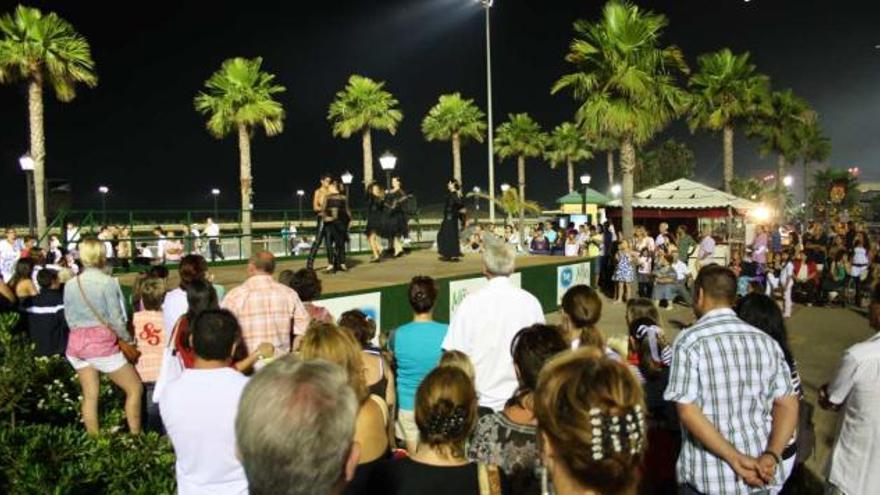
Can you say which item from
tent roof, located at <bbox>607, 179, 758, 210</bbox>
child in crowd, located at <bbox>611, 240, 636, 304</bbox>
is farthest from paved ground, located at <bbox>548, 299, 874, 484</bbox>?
tent roof, located at <bbox>607, 179, 758, 210</bbox>

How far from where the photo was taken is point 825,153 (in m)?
71.9

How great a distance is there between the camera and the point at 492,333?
505 cm

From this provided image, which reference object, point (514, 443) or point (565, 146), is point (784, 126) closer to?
point (565, 146)

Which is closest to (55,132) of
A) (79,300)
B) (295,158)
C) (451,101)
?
(295,158)

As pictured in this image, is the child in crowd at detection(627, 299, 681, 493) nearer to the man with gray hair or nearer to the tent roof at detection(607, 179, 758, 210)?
the man with gray hair

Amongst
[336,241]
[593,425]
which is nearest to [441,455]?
[593,425]

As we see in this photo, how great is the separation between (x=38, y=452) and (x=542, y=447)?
3.62 meters

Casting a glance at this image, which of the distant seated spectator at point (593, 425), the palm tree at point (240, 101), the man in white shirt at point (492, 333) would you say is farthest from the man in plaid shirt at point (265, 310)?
the palm tree at point (240, 101)

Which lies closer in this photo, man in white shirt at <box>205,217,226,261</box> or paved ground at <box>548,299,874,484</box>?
paved ground at <box>548,299,874,484</box>

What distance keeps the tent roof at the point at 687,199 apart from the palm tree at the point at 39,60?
2407cm

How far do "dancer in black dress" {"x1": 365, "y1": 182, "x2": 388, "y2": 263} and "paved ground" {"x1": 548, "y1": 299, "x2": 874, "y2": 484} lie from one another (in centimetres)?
507

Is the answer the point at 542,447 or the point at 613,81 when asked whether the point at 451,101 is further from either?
the point at 542,447

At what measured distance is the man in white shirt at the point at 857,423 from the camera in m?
3.52

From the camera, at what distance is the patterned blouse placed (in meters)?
3.23
